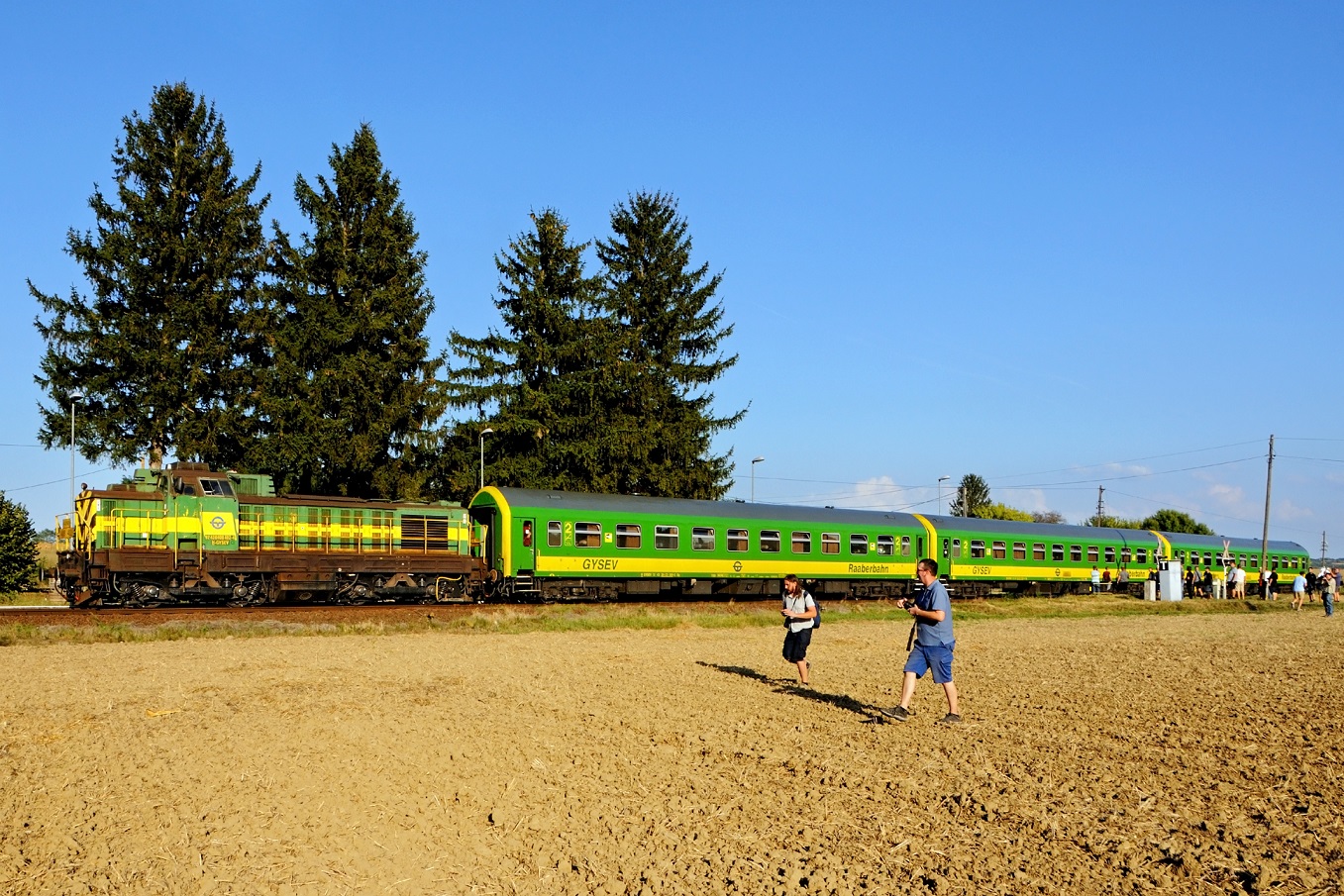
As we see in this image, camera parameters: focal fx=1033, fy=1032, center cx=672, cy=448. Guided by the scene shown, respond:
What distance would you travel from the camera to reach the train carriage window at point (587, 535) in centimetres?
3388

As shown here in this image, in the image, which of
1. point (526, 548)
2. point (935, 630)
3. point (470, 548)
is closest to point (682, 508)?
point (526, 548)

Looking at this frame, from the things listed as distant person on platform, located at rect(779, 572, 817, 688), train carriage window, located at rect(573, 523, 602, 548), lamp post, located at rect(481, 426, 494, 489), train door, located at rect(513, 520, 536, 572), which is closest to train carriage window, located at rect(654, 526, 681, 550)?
train carriage window, located at rect(573, 523, 602, 548)

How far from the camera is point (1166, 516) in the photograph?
12950cm

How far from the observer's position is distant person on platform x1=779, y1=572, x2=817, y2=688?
57.4 ft

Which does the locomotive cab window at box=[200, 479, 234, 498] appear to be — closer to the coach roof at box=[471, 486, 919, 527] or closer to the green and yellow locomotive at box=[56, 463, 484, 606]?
the green and yellow locomotive at box=[56, 463, 484, 606]

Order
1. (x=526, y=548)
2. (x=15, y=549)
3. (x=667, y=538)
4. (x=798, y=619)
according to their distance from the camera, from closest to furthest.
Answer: (x=798, y=619)
(x=526, y=548)
(x=667, y=538)
(x=15, y=549)

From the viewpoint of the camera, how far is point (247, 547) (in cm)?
2950

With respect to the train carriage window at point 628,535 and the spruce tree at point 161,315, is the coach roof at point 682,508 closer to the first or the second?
the train carriage window at point 628,535

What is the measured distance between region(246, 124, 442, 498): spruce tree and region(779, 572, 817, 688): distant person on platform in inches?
1089

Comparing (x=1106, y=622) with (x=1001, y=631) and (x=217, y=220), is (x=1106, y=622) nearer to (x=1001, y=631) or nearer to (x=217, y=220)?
(x=1001, y=631)

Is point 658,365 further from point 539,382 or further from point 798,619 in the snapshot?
point 798,619

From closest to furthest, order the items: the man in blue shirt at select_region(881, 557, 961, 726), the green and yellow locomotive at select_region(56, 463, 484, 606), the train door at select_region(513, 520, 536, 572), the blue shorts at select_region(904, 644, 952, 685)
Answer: the man in blue shirt at select_region(881, 557, 961, 726) < the blue shorts at select_region(904, 644, 952, 685) < the green and yellow locomotive at select_region(56, 463, 484, 606) < the train door at select_region(513, 520, 536, 572)

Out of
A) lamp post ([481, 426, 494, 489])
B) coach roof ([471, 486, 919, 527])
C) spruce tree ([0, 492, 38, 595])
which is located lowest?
spruce tree ([0, 492, 38, 595])

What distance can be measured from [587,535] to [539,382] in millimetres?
16738
